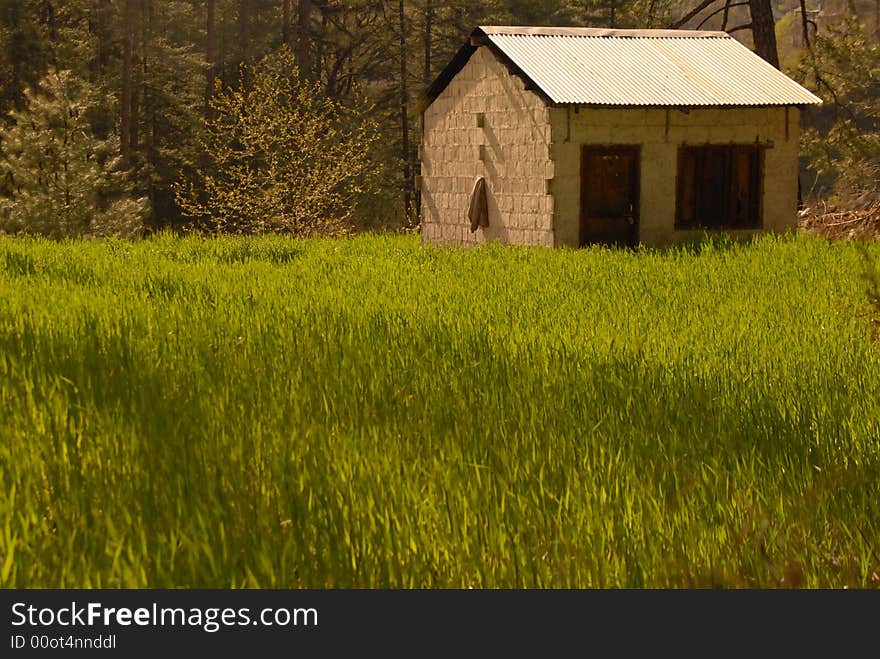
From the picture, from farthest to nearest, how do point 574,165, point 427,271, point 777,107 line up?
point 777,107 → point 574,165 → point 427,271

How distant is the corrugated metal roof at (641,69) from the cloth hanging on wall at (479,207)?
2.39 meters

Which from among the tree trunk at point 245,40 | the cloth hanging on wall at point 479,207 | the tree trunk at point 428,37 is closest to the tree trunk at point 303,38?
the tree trunk at point 245,40

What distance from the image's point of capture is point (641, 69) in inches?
859

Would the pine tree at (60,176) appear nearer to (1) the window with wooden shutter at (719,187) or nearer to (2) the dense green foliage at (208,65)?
(2) the dense green foliage at (208,65)

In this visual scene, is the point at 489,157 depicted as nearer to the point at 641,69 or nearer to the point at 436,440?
the point at 641,69

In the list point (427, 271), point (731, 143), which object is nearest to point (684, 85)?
point (731, 143)

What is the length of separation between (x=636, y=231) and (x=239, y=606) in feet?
58.7

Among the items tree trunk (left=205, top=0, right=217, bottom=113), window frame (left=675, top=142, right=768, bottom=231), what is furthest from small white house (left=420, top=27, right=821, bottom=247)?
tree trunk (left=205, top=0, right=217, bottom=113)

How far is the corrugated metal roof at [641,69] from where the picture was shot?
20359mm

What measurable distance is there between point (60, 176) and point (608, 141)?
21.5 m

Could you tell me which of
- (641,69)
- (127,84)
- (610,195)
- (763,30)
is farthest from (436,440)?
(127,84)

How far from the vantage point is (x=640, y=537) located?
4.49 m

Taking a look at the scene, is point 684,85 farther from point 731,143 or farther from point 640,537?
point 640,537

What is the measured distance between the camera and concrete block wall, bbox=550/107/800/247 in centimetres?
2009
